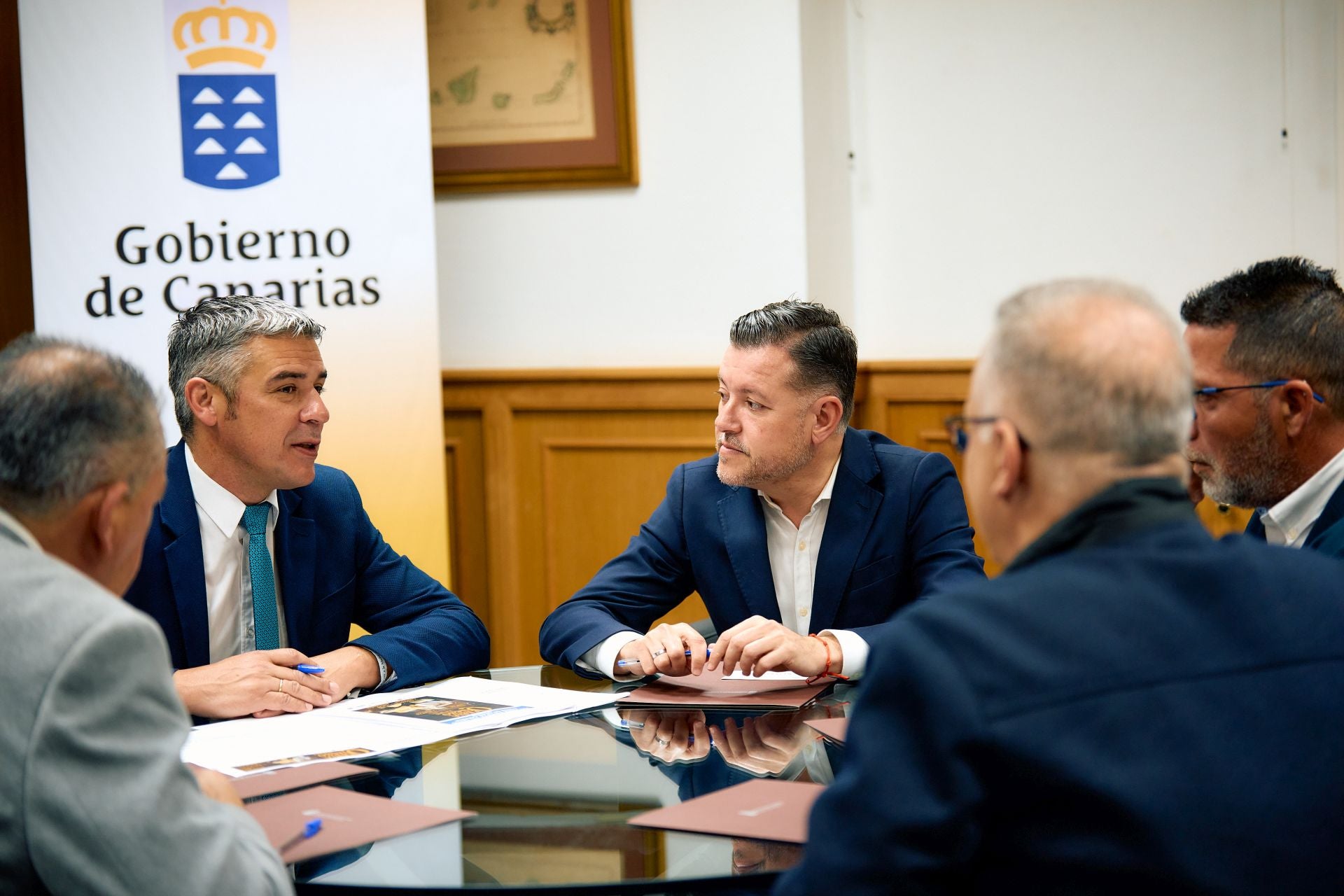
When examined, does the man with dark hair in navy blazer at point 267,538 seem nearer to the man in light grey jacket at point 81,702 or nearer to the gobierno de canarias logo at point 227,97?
the man in light grey jacket at point 81,702

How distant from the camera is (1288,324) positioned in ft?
6.98

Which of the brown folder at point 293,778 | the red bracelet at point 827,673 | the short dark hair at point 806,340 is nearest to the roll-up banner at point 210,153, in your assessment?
the short dark hair at point 806,340

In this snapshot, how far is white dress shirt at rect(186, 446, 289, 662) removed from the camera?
7.85 ft

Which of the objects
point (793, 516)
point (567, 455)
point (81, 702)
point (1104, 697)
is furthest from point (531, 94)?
point (1104, 697)

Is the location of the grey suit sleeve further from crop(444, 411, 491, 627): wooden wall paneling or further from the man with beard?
crop(444, 411, 491, 627): wooden wall paneling

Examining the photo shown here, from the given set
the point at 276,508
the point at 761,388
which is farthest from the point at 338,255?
the point at 761,388

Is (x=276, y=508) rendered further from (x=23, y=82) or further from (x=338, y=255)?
(x=23, y=82)

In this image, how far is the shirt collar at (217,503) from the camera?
241cm

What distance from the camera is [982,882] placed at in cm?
106

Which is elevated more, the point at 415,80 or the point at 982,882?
the point at 415,80

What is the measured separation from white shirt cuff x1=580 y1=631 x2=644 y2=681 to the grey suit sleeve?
1.07 meters

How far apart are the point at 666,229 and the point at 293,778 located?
276cm

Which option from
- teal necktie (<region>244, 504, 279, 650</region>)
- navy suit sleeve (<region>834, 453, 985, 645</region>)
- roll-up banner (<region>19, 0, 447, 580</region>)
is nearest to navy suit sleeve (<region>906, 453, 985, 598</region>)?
navy suit sleeve (<region>834, 453, 985, 645</region>)

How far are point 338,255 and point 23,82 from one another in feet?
3.25
